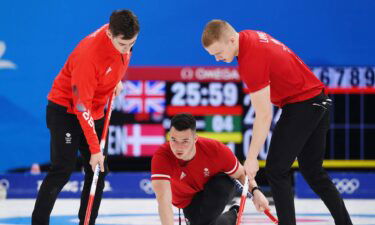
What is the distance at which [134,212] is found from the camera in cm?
604

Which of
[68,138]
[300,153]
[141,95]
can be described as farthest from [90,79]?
[141,95]

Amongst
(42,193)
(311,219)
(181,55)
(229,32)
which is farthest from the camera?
(181,55)

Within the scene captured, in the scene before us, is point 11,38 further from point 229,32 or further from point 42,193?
point 229,32

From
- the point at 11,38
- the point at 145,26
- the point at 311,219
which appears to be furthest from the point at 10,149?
the point at 311,219

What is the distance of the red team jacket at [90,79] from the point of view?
12.7 ft

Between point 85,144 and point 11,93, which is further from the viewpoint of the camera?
point 11,93

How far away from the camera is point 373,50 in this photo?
282 inches

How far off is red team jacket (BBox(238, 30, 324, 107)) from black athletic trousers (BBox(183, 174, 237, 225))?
58 centimetres

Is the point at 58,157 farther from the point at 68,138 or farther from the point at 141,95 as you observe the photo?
the point at 141,95

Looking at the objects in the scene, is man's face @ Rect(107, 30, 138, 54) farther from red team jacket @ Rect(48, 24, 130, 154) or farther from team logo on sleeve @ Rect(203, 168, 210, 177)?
team logo on sleeve @ Rect(203, 168, 210, 177)

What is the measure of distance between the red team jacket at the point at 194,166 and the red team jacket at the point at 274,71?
462mm

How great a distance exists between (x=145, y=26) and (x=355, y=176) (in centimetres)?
239

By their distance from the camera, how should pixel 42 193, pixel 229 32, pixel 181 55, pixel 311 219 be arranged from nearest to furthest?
pixel 229 32 → pixel 42 193 → pixel 311 219 → pixel 181 55

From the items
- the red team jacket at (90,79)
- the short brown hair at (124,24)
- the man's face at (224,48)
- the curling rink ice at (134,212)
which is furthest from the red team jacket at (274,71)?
the curling rink ice at (134,212)
